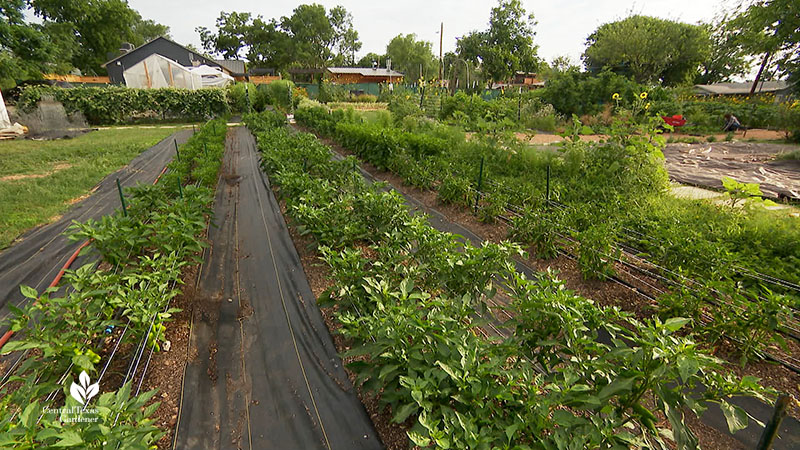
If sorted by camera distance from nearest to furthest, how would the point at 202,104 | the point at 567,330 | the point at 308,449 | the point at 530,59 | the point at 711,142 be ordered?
1. the point at 567,330
2. the point at 308,449
3. the point at 711,142
4. the point at 202,104
5. the point at 530,59

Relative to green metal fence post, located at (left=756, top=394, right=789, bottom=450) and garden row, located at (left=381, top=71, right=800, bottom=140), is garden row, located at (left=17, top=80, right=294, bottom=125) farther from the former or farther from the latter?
green metal fence post, located at (left=756, top=394, right=789, bottom=450)

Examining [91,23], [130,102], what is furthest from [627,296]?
[91,23]

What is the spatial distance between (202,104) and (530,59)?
119 feet

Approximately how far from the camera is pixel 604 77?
55.4ft

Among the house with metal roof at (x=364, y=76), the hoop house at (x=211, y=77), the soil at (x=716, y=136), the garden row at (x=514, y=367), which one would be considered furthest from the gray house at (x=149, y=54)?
the garden row at (x=514, y=367)

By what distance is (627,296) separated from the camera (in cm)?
382

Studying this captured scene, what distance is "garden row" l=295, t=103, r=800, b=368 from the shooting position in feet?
9.94

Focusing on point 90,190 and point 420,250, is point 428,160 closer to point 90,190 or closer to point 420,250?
point 420,250

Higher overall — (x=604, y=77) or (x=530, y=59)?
(x=530, y=59)

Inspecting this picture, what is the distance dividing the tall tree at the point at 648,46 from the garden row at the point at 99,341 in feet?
91.2

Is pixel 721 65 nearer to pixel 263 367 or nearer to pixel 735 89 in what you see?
pixel 735 89

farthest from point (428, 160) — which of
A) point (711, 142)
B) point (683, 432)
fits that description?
point (711, 142)

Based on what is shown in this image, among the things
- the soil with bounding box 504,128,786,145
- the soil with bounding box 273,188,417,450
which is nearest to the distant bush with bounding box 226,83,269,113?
the soil with bounding box 504,128,786,145

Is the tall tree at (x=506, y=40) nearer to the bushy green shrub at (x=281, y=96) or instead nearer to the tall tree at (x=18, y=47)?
the bushy green shrub at (x=281, y=96)
